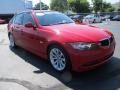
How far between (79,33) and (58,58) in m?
0.83

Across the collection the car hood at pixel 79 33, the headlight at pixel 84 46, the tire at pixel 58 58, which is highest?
the car hood at pixel 79 33

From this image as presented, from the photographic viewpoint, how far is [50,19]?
7.08m

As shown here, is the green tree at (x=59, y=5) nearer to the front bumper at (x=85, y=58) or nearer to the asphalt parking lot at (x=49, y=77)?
the asphalt parking lot at (x=49, y=77)

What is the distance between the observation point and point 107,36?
582cm

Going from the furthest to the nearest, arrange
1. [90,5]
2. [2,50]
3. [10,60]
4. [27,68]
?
[90,5] < [2,50] < [10,60] < [27,68]

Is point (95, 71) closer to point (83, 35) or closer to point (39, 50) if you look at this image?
point (83, 35)

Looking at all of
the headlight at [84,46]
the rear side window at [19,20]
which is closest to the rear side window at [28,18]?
the rear side window at [19,20]

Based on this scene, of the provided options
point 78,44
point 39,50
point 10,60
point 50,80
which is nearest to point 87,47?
point 78,44

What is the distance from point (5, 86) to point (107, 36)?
2.68 m

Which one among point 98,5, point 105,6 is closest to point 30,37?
point 98,5

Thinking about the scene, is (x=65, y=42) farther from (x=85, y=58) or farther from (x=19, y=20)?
(x=19, y=20)

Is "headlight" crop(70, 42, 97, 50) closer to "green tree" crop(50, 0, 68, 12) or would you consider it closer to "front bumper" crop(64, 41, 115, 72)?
"front bumper" crop(64, 41, 115, 72)

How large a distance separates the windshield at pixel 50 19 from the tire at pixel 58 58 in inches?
41.5

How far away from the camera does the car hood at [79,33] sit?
18.0ft
